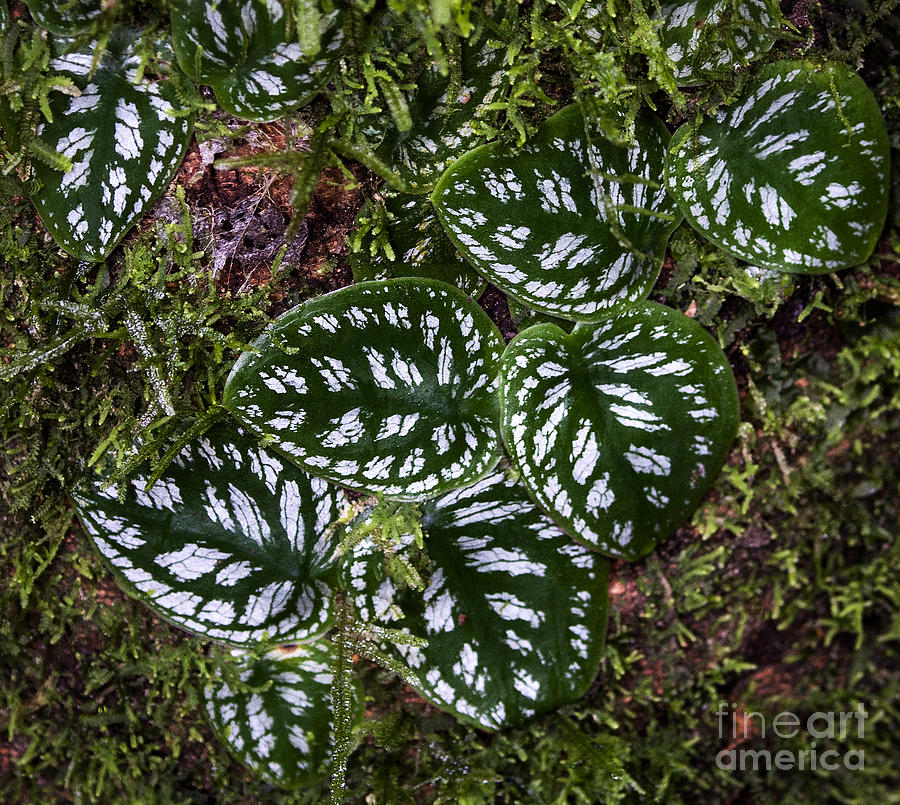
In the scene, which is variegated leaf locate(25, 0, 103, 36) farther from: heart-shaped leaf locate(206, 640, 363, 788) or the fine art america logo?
the fine art america logo

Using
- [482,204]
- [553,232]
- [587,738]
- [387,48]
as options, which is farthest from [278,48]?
[587,738]

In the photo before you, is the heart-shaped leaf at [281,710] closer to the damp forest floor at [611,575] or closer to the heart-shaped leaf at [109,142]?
the damp forest floor at [611,575]

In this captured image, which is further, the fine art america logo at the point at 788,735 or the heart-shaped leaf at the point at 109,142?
the fine art america logo at the point at 788,735

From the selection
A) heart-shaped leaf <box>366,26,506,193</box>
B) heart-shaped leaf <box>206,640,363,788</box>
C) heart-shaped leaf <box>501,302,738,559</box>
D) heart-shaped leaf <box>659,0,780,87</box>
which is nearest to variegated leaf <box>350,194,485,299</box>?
heart-shaped leaf <box>366,26,506,193</box>

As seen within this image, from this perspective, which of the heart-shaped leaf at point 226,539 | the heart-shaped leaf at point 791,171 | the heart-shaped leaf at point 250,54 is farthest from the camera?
the heart-shaped leaf at point 226,539

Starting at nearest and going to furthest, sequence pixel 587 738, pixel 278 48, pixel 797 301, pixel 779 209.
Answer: pixel 278 48 < pixel 779 209 < pixel 797 301 < pixel 587 738

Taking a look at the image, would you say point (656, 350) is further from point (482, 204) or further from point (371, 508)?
Answer: point (371, 508)

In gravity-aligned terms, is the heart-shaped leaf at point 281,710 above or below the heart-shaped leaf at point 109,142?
below

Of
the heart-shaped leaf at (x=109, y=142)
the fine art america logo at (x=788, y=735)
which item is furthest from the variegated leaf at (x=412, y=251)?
the fine art america logo at (x=788, y=735)
